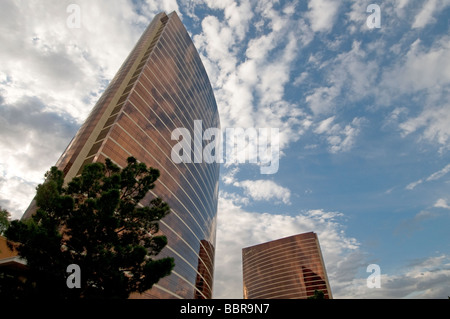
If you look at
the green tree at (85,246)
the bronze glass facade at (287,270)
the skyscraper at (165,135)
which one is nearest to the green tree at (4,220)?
the green tree at (85,246)

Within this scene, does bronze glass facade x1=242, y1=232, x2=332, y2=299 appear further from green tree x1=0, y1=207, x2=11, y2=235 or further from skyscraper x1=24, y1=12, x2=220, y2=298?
green tree x1=0, y1=207, x2=11, y2=235

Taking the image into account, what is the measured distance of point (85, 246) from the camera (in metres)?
11.6

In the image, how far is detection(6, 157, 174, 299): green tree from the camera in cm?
1059

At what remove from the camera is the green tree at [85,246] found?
34.8 ft

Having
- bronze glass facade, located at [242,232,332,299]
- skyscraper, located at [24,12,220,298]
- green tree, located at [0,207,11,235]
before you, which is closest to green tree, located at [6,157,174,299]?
green tree, located at [0,207,11,235]

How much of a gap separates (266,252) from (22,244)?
127318mm

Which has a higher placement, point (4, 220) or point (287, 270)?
point (4, 220)

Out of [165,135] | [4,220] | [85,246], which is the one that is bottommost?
[85,246]

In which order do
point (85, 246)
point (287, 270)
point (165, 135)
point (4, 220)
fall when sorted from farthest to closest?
1. point (287, 270)
2. point (165, 135)
3. point (4, 220)
4. point (85, 246)

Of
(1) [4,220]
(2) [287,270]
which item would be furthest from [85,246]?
(2) [287,270]

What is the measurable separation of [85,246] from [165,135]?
124ft

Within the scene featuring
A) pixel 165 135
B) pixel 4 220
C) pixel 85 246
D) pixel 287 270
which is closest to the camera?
pixel 85 246

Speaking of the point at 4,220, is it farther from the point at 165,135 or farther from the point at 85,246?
the point at 165,135

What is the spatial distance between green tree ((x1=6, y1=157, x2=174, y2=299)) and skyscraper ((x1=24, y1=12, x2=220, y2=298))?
68.9ft
